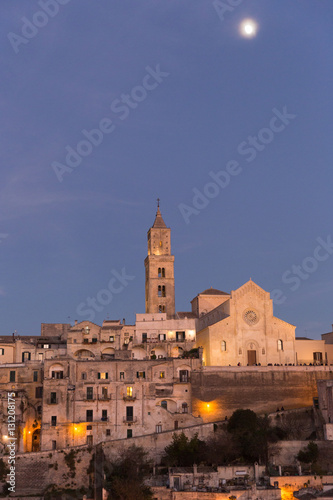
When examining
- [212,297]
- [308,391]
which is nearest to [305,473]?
[308,391]

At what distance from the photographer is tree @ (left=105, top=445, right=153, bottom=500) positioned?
4571 cm

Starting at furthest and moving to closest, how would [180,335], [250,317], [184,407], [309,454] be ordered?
[180,335]
[250,317]
[184,407]
[309,454]

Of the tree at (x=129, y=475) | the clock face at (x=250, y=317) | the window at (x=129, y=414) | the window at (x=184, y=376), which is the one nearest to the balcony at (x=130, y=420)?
the window at (x=129, y=414)

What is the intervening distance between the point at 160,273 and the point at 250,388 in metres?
21.3

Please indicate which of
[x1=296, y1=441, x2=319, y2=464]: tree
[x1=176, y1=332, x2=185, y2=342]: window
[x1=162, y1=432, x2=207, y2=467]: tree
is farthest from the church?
[x1=296, y1=441, x2=319, y2=464]: tree

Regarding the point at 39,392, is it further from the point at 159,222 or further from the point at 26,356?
the point at 159,222

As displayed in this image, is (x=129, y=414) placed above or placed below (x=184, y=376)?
below

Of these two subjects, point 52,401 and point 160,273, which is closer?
point 52,401

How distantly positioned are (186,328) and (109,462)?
20586 mm

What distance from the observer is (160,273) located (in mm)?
76250

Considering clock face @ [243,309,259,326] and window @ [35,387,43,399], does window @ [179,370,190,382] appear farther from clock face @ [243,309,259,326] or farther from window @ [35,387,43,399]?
window @ [35,387,43,399]

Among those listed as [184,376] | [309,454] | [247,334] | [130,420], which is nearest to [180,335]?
[247,334]

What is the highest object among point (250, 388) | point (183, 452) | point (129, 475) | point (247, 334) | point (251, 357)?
point (247, 334)

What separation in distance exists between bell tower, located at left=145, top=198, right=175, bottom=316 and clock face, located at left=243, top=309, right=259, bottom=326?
1084 centimetres
